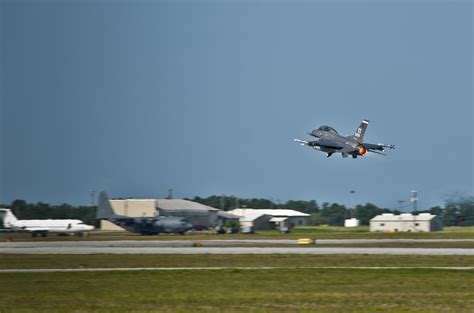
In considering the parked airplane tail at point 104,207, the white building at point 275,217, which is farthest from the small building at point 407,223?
the parked airplane tail at point 104,207

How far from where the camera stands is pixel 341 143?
268 ft

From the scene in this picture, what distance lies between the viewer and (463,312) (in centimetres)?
2662

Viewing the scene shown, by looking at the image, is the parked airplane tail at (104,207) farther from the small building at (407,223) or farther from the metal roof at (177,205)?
the small building at (407,223)

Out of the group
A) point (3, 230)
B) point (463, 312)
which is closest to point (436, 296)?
point (463, 312)

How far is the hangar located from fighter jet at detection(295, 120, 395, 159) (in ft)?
218

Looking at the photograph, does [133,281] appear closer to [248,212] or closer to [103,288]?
[103,288]

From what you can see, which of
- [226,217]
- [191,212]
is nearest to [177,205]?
[191,212]

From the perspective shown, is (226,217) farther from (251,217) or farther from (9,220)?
(9,220)

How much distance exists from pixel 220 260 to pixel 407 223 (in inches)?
3596

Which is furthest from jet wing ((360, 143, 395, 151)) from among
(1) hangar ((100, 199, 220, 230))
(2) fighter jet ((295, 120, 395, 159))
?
(1) hangar ((100, 199, 220, 230))

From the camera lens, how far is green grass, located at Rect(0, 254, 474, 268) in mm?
48688

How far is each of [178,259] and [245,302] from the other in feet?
81.1

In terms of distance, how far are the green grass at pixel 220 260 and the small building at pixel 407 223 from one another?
3276 inches

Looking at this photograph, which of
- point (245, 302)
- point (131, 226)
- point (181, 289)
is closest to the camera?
point (245, 302)
